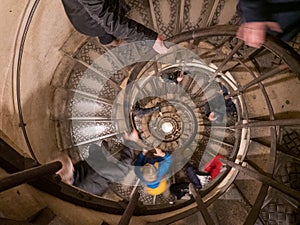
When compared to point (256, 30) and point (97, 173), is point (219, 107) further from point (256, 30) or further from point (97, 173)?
point (256, 30)

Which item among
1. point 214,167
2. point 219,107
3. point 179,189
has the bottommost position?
point 179,189

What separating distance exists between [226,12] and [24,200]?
3.43 metres

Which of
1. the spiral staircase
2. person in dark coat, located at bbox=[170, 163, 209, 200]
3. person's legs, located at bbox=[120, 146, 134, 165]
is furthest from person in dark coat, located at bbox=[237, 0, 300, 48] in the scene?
person in dark coat, located at bbox=[170, 163, 209, 200]

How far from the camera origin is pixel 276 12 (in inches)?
111

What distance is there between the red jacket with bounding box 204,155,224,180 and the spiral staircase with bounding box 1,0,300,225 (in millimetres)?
226

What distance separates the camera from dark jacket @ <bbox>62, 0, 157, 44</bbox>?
308 cm

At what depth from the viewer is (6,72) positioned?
3762 mm

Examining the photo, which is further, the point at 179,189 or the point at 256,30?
the point at 179,189

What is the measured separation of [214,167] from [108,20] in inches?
114

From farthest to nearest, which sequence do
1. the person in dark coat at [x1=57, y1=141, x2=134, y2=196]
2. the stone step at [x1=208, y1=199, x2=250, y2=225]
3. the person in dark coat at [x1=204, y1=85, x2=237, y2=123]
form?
the person in dark coat at [x1=204, y1=85, x2=237, y2=123], the person in dark coat at [x1=57, y1=141, x2=134, y2=196], the stone step at [x1=208, y1=199, x2=250, y2=225]

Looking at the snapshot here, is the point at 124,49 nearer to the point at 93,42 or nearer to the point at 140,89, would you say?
the point at 93,42

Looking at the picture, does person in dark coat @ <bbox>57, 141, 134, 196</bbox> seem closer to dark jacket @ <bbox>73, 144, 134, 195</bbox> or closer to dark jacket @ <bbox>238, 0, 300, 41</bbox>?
dark jacket @ <bbox>73, 144, 134, 195</bbox>

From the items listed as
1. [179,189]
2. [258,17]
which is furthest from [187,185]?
[258,17]

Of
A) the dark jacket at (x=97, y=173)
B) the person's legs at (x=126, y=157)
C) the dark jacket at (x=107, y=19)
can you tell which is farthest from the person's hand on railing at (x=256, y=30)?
the person's legs at (x=126, y=157)
